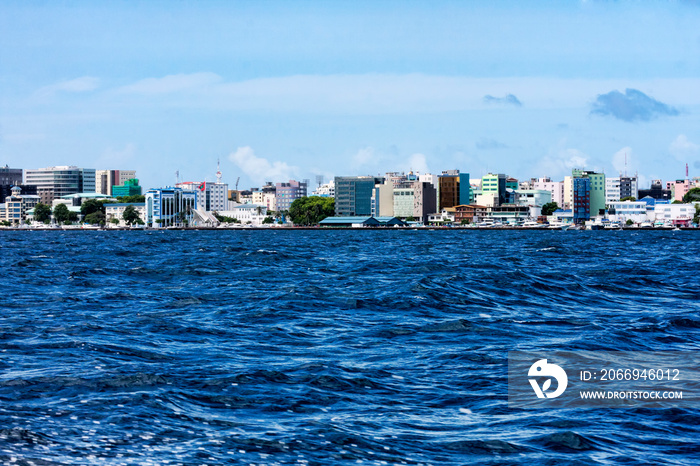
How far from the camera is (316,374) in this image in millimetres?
13039

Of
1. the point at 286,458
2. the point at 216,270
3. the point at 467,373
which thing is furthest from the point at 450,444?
the point at 216,270

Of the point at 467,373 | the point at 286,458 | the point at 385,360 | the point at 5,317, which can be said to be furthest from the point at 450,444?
the point at 5,317

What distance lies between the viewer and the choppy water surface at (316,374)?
9.38m

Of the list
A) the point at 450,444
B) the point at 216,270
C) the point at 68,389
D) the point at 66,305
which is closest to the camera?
the point at 450,444

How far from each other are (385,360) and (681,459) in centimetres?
632

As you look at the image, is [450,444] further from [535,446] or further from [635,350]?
[635,350]

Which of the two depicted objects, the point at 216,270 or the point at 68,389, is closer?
the point at 68,389

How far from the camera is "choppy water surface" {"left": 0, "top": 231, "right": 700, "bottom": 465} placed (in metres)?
9.38

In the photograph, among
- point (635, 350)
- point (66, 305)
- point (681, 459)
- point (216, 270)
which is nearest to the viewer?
point (681, 459)

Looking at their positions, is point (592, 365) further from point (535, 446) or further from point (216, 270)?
point (216, 270)

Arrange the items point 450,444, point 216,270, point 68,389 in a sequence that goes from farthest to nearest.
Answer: point 216,270 < point 68,389 < point 450,444

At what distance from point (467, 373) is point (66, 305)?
14091 mm

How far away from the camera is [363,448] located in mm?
9367

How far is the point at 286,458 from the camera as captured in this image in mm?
9047
